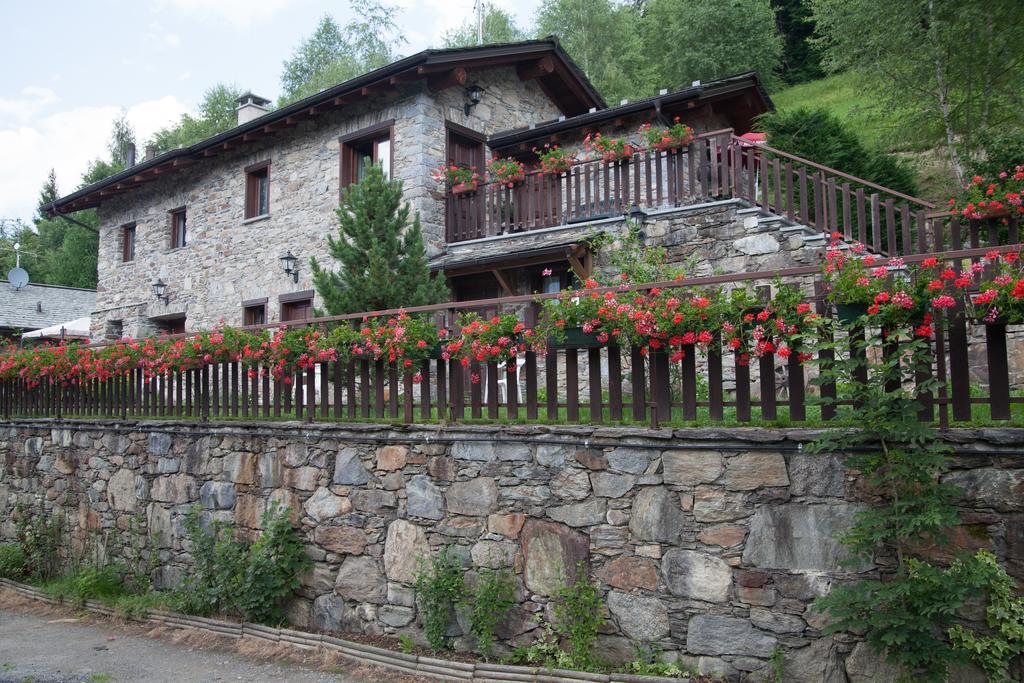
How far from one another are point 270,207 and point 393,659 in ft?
34.7

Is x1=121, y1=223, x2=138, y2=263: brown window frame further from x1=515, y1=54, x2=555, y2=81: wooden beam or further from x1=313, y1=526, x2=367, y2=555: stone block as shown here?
x1=313, y1=526, x2=367, y2=555: stone block

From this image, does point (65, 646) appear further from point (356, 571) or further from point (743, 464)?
point (743, 464)

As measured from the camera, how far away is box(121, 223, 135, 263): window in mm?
17422

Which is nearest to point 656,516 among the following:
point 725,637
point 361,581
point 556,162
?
point 725,637

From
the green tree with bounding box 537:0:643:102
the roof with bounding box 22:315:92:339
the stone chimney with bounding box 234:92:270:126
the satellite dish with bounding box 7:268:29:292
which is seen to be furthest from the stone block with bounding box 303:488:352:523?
the green tree with bounding box 537:0:643:102

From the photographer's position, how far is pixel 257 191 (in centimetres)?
1466

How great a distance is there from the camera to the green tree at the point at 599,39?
29219mm

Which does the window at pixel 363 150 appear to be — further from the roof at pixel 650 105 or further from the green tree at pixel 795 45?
the green tree at pixel 795 45

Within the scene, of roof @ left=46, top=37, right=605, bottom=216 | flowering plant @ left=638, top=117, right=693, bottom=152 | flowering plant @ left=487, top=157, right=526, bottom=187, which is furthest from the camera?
roof @ left=46, top=37, right=605, bottom=216

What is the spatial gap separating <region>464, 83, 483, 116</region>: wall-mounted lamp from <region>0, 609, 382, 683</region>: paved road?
9.22m

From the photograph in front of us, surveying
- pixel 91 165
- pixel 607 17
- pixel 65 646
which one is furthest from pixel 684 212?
pixel 91 165

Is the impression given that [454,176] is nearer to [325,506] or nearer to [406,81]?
[406,81]

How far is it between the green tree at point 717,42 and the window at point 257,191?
56.1ft

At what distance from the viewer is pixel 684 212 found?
379 inches
